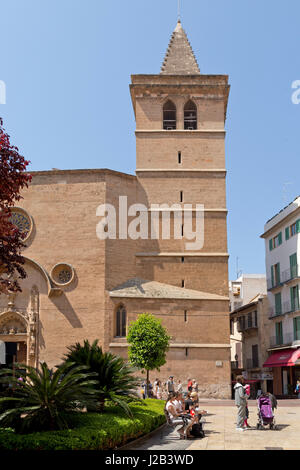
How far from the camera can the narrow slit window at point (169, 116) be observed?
31375 millimetres

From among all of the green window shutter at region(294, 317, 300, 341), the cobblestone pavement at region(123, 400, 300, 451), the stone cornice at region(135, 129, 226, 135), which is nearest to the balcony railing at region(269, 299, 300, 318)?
the green window shutter at region(294, 317, 300, 341)

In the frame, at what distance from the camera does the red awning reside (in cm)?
2798

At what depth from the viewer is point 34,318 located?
1065 inches

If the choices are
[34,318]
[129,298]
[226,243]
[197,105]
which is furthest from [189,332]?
[197,105]

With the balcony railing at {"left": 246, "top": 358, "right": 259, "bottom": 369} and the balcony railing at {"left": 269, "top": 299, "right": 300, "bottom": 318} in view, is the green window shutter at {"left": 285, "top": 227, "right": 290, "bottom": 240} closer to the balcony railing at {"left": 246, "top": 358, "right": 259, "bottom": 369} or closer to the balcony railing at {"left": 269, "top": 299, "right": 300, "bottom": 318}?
the balcony railing at {"left": 269, "top": 299, "right": 300, "bottom": 318}

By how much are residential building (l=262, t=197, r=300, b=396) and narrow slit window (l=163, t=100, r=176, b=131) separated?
8300mm

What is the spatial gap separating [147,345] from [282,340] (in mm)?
12801

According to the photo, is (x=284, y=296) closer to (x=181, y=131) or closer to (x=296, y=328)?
(x=296, y=328)

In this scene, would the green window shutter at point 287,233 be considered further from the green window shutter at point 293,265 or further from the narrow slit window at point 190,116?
the narrow slit window at point 190,116

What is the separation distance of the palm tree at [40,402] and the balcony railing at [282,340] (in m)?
22.5

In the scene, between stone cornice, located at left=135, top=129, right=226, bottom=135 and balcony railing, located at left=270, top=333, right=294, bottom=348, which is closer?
balcony railing, located at left=270, top=333, right=294, bottom=348

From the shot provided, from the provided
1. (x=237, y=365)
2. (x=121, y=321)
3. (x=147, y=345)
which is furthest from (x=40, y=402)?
(x=237, y=365)

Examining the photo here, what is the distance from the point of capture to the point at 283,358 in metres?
30.0

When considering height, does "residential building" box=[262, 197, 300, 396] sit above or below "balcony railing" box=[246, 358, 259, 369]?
above
